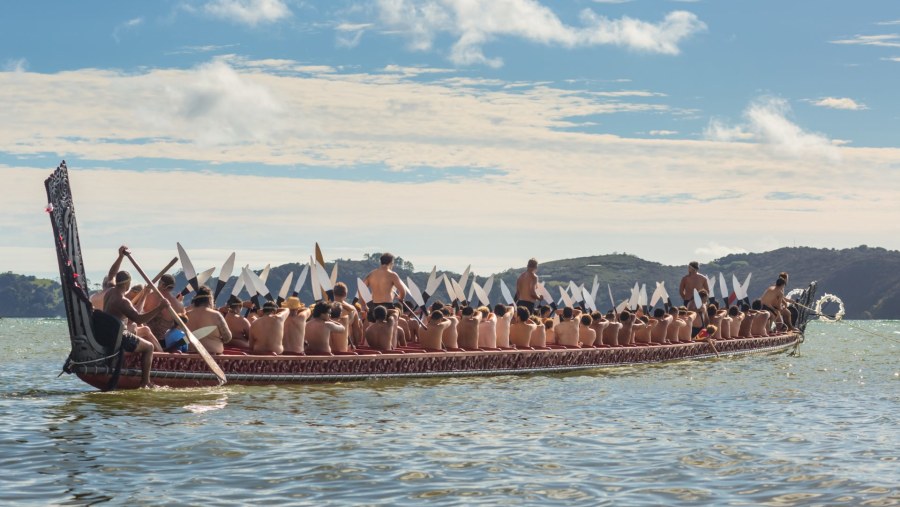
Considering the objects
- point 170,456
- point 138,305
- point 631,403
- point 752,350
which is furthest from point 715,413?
point 752,350

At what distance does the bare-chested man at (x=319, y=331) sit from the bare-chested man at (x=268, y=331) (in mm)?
663

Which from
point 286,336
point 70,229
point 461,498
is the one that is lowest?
point 461,498

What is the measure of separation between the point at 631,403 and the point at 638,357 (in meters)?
9.26

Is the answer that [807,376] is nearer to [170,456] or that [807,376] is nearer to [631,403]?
[631,403]

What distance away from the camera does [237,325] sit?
74.3ft

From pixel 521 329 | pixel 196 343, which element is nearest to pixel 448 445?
pixel 196 343

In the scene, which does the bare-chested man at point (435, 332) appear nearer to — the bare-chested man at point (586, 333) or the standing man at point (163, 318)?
the bare-chested man at point (586, 333)

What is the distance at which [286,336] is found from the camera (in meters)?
22.0

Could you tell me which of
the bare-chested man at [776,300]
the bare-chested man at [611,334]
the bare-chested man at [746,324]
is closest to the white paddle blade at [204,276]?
the bare-chested man at [611,334]

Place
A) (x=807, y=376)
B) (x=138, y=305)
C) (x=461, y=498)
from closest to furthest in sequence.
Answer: (x=461, y=498) → (x=138, y=305) → (x=807, y=376)

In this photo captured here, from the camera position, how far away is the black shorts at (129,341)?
63.0 feet

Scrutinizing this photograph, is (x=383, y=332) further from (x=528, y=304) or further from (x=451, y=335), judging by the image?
(x=528, y=304)

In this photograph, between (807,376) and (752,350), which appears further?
(752,350)

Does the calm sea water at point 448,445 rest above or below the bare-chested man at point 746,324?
below
